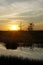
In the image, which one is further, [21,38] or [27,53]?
[21,38]

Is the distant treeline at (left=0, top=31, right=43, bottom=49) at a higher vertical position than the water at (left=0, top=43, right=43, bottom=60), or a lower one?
higher

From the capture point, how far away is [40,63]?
20.9m

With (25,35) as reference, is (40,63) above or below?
below

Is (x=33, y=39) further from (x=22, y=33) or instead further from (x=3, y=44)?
(x=3, y=44)

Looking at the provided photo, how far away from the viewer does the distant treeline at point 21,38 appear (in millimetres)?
32781

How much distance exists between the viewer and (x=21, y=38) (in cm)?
3297

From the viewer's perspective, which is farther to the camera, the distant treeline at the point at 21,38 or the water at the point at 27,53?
the distant treeline at the point at 21,38

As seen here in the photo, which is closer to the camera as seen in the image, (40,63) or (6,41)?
(40,63)

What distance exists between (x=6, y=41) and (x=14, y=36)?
1433 millimetres

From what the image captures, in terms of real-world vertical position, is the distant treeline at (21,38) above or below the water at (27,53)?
above

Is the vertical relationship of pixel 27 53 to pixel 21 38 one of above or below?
below

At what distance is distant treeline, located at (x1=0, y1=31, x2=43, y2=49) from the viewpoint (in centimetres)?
3278

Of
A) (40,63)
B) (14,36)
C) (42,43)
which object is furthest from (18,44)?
(40,63)

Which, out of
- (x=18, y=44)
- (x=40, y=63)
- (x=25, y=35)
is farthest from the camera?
(x=18, y=44)
